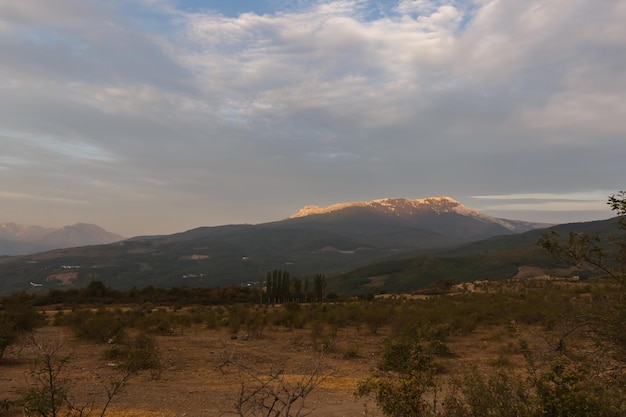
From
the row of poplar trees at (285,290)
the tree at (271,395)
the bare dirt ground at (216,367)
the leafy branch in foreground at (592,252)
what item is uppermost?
the leafy branch in foreground at (592,252)

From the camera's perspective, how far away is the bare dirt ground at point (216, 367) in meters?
11.6

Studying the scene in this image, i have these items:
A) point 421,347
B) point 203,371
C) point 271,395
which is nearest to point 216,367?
point 271,395

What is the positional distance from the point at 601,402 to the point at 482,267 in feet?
443

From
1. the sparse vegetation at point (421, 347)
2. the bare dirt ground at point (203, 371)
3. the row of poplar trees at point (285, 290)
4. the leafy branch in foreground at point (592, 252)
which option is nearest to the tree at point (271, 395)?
the sparse vegetation at point (421, 347)

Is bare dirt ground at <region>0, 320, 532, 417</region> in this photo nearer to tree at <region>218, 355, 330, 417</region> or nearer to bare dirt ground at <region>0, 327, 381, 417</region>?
bare dirt ground at <region>0, 327, 381, 417</region>

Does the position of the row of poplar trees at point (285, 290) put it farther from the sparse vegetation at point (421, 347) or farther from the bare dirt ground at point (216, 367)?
the bare dirt ground at point (216, 367)

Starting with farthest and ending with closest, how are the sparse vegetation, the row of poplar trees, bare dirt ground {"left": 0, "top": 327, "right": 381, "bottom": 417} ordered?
the row of poplar trees → bare dirt ground {"left": 0, "top": 327, "right": 381, "bottom": 417} → the sparse vegetation

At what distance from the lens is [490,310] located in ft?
96.4

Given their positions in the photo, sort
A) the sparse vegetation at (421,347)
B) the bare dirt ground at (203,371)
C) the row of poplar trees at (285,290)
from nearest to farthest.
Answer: the sparse vegetation at (421,347)
the bare dirt ground at (203,371)
the row of poplar trees at (285,290)

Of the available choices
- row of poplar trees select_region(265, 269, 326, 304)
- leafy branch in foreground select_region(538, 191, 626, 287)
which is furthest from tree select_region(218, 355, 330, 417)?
row of poplar trees select_region(265, 269, 326, 304)

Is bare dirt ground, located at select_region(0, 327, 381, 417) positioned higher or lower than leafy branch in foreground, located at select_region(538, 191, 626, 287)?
lower

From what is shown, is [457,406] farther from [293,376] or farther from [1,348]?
[1,348]

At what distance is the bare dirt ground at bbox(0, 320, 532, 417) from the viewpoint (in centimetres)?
1161

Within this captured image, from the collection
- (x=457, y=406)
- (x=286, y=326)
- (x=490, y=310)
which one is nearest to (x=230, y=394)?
(x=457, y=406)
